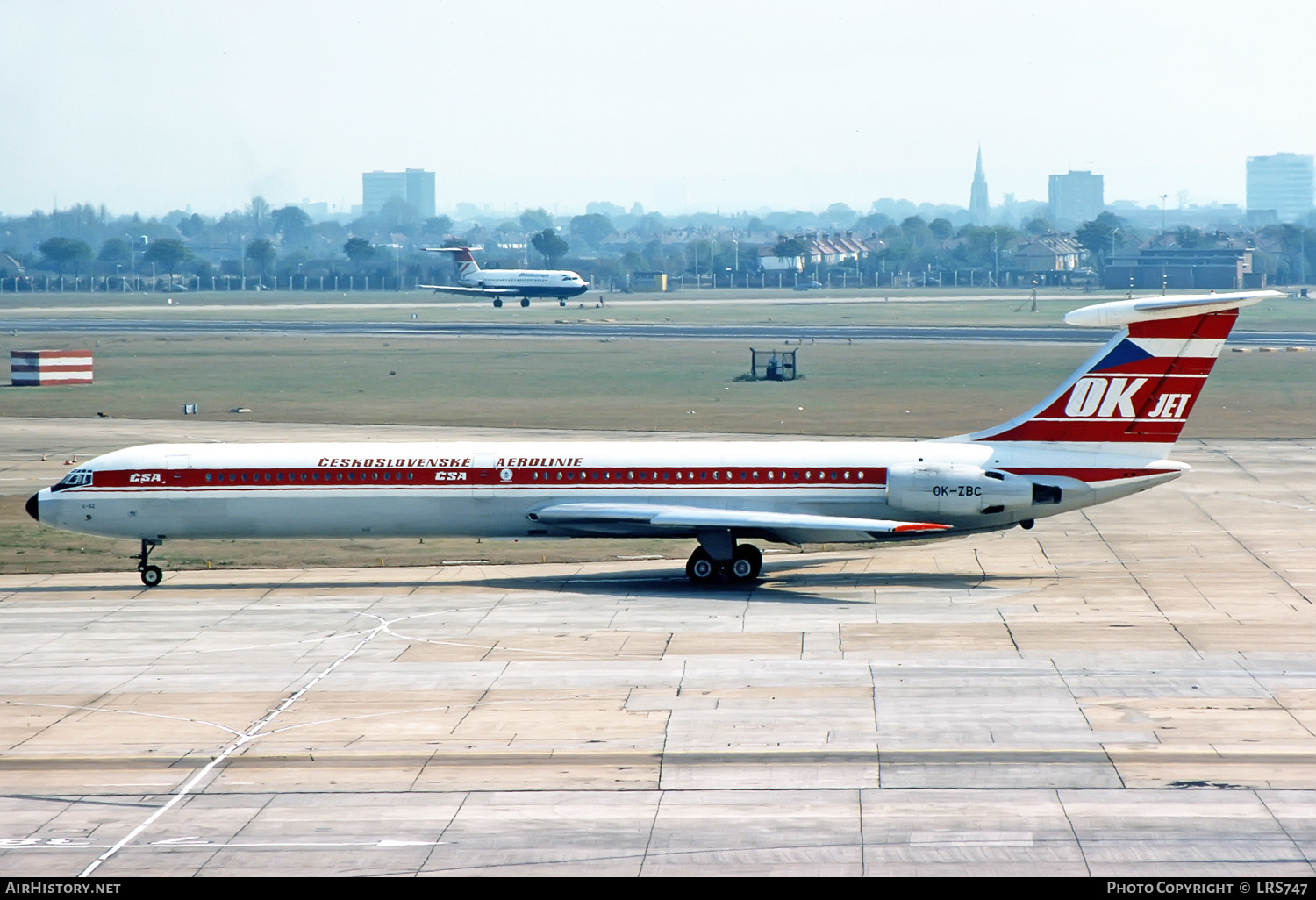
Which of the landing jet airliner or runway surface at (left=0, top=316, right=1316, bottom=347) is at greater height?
the landing jet airliner

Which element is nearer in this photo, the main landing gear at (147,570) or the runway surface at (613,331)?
the main landing gear at (147,570)

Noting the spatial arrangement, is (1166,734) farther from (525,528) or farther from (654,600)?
(525,528)

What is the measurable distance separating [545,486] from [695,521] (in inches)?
158

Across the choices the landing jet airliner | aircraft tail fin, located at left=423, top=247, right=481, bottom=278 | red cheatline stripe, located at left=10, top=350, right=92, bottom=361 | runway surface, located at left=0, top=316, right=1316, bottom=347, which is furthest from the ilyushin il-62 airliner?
aircraft tail fin, located at left=423, top=247, right=481, bottom=278

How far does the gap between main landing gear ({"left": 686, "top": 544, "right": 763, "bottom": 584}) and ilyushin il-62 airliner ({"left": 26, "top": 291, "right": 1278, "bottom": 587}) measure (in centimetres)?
4

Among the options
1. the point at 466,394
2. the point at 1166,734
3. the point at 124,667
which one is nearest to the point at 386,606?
the point at 124,667

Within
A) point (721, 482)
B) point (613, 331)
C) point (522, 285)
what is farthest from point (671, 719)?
point (522, 285)

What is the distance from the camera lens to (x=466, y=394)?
86438 millimetres

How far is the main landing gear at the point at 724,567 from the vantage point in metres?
37.1

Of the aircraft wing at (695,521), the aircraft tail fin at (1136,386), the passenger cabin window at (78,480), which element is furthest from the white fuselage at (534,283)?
the aircraft tail fin at (1136,386)

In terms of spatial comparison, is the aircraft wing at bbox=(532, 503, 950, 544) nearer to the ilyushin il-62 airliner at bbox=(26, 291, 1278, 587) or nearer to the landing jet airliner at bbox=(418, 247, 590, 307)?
the ilyushin il-62 airliner at bbox=(26, 291, 1278, 587)

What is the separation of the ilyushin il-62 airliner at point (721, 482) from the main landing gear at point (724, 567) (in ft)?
0.15

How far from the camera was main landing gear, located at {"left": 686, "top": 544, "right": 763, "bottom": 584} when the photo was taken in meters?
37.1

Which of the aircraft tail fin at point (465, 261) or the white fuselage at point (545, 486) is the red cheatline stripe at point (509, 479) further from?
the aircraft tail fin at point (465, 261)
